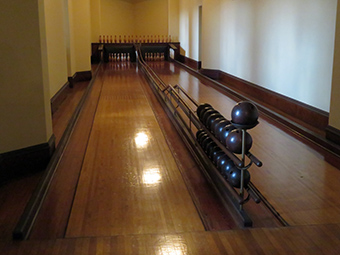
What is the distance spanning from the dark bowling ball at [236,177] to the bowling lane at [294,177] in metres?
0.29

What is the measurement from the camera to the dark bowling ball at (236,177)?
272cm

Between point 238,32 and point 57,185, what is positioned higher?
point 238,32

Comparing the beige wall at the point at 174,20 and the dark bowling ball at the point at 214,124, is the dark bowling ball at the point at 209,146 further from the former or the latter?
the beige wall at the point at 174,20

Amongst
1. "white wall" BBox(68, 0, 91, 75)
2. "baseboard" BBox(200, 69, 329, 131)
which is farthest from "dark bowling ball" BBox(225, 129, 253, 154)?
"white wall" BBox(68, 0, 91, 75)

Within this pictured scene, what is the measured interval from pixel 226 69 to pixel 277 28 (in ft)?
9.52

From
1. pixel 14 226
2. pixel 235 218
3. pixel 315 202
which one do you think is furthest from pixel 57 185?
pixel 315 202

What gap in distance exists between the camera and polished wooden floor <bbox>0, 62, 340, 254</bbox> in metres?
2.21

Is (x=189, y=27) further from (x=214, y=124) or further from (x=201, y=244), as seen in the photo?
(x=201, y=244)

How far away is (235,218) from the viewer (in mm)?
2660

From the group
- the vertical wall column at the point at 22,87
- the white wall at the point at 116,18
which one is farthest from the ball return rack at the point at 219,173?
the white wall at the point at 116,18

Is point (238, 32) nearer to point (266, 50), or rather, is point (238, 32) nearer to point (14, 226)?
point (266, 50)

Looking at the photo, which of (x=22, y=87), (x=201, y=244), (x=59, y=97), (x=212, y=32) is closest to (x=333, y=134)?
(x=201, y=244)

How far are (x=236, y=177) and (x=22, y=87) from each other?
1913mm

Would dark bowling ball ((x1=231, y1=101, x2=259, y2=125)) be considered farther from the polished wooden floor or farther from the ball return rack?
the polished wooden floor
